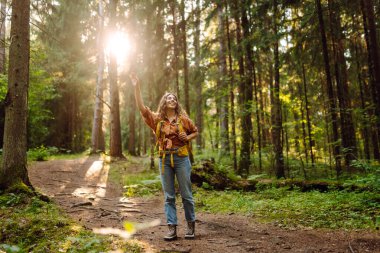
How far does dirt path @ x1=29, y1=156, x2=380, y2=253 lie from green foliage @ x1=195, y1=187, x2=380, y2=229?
435mm

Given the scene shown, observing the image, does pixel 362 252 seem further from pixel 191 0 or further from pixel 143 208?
pixel 191 0

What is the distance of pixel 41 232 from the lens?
5203mm

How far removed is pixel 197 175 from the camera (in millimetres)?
10602

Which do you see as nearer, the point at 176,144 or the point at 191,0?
the point at 176,144

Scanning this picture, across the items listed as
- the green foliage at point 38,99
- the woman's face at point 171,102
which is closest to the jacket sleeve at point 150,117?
the woman's face at point 171,102

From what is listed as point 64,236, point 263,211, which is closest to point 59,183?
point 64,236

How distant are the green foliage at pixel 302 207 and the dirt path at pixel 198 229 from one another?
44cm

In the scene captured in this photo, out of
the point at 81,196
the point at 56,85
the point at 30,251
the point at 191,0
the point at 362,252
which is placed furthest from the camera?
the point at 56,85

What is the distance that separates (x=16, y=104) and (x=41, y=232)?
3.51 metres

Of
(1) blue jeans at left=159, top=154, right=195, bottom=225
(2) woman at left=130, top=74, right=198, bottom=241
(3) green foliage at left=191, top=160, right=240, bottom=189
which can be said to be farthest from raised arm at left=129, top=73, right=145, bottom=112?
(3) green foliage at left=191, top=160, right=240, bottom=189

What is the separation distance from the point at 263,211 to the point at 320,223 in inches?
64.5

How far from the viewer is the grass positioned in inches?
176

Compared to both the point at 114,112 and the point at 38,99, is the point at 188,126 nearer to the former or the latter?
the point at 114,112

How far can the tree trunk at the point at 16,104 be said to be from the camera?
23.9ft
